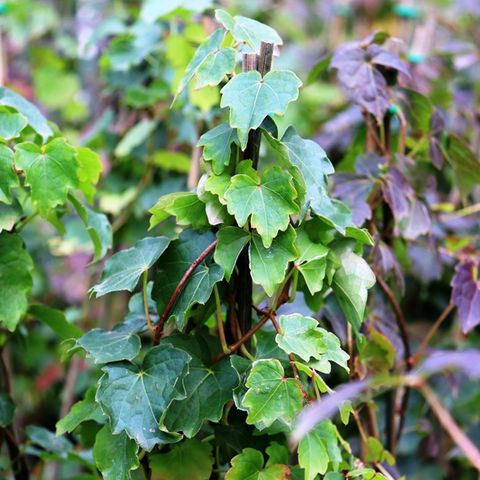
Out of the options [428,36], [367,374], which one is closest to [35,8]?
[428,36]

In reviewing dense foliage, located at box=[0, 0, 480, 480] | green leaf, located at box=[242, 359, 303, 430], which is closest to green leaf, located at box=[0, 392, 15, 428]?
dense foliage, located at box=[0, 0, 480, 480]

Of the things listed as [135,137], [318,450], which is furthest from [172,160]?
[318,450]

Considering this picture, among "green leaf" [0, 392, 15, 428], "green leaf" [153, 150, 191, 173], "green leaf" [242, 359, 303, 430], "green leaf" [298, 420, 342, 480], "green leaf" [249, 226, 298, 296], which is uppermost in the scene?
"green leaf" [249, 226, 298, 296]

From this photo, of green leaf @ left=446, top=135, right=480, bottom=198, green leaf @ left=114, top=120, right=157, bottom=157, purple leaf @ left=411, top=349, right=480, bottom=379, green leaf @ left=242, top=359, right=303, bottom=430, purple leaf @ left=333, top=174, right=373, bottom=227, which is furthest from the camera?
green leaf @ left=114, top=120, right=157, bottom=157

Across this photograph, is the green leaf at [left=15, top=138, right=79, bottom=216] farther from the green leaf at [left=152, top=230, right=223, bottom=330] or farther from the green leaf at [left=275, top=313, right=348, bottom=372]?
the green leaf at [left=275, top=313, right=348, bottom=372]

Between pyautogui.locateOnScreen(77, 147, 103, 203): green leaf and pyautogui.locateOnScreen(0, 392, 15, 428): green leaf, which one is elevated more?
pyautogui.locateOnScreen(77, 147, 103, 203): green leaf

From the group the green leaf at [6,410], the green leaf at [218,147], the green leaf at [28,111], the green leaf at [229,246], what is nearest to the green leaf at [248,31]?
the green leaf at [218,147]

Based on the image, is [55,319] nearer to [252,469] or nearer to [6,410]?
[6,410]

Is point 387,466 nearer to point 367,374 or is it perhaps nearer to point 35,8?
point 367,374
